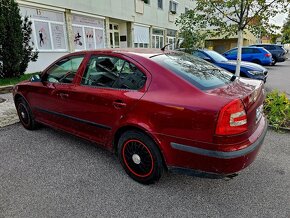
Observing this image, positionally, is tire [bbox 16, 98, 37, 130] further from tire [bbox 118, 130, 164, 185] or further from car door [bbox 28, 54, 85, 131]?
tire [bbox 118, 130, 164, 185]

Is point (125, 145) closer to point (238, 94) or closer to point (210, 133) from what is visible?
point (210, 133)

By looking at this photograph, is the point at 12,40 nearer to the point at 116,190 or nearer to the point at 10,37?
the point at 10,37

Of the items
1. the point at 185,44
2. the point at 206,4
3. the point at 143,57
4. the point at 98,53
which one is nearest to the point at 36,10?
the point at 185,44

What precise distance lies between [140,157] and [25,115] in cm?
283

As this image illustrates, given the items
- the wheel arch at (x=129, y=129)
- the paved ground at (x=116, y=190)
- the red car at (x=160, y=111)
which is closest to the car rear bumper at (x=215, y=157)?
the red car at (x=160, y=111)

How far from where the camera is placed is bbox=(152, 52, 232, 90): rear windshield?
238 centimetres

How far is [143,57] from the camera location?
264cm

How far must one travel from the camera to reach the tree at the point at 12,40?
23.7 feet

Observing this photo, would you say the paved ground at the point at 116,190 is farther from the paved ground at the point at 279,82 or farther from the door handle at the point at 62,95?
the paved ground at the point at 279,82

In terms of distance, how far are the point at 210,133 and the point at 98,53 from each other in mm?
1888

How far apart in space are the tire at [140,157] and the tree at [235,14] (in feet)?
15.6

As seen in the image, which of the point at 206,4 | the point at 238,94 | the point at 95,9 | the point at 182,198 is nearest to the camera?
the point at 238,94

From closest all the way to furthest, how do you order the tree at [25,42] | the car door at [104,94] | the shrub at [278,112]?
the car door at [104,94] → the shrub at [278,112] → the tree at [25,42]

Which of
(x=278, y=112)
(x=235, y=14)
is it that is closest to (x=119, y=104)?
(x=278, y=112)
